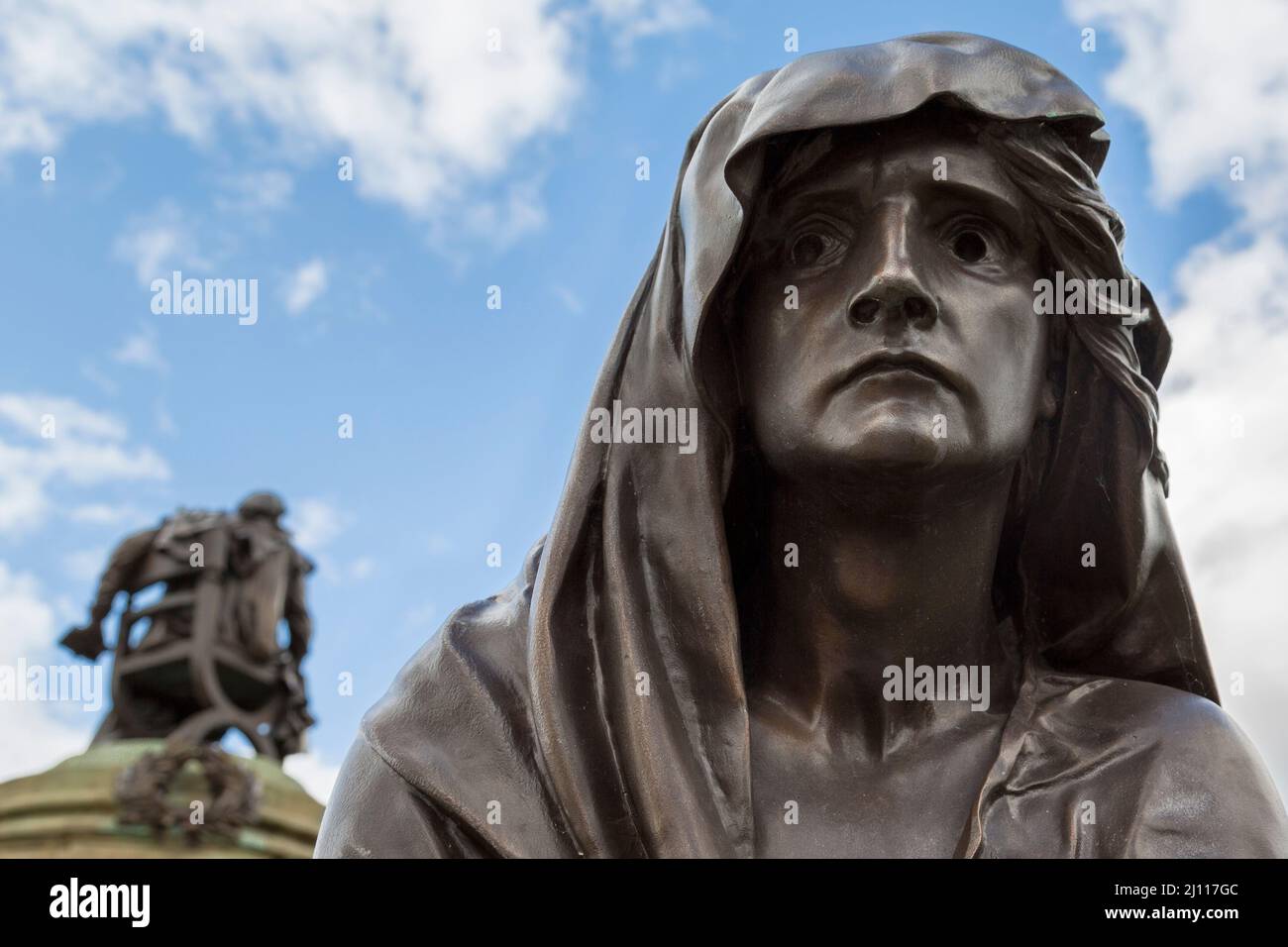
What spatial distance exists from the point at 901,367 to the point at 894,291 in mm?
173

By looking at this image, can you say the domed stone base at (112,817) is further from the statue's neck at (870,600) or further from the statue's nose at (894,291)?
the statue's nose at (894,291)

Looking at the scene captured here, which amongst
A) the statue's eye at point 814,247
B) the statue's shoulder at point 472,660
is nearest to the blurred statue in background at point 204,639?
the statue's shoulder at point 472,660

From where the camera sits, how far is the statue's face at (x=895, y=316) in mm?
4777

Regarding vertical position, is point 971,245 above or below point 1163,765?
above

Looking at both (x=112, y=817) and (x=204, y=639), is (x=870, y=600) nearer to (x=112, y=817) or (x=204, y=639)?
(x=112, y=817)

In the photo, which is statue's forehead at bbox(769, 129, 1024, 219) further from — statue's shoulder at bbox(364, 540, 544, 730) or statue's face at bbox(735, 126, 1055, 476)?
statue's shoulder at bbox(364, 540, 544, 730)

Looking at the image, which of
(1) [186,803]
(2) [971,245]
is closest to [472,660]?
(2) [971,245]

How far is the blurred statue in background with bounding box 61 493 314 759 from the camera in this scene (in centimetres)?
1936

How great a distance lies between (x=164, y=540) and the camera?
2030 centimetres

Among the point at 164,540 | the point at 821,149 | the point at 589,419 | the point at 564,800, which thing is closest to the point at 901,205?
the point at 821,149

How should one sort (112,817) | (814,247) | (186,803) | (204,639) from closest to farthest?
1. (814,247)
2. (112,817)
3. (186,803)
4. (204,639)

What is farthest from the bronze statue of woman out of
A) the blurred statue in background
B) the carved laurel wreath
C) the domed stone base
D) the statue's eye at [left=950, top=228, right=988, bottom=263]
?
the blurred statue in background

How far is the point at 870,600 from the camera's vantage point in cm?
509

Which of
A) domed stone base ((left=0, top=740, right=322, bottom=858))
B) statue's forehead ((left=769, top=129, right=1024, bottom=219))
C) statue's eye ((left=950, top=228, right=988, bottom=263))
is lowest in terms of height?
domed stone base ((left=0, top=740, right=322, bottom=858))
